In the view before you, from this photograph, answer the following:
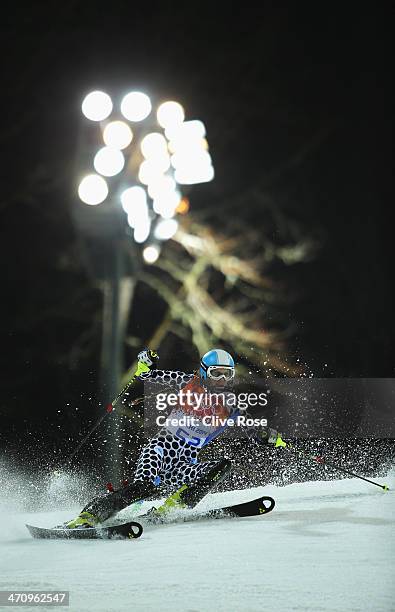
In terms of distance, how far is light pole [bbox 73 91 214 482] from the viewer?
Answer: 560 cm

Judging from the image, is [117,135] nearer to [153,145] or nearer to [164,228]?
[153,145]

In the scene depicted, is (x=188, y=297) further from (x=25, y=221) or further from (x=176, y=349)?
(x=25, y=221)

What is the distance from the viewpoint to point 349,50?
11062mm

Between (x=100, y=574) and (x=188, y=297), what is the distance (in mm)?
7011

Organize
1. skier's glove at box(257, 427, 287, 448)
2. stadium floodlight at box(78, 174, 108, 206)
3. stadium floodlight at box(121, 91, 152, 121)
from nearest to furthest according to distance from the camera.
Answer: skier's glove at box(257, 427, 287, 448)
stadium floodlight at box(78, 174, 108, 206)
stadium floodlight at box(121, 91, 152, 121)

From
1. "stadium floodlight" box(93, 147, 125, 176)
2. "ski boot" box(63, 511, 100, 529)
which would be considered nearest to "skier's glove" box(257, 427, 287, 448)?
"ski boot" box(63, 511, 100, 529)

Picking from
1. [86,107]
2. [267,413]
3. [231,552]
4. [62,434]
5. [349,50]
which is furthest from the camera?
[349,50]

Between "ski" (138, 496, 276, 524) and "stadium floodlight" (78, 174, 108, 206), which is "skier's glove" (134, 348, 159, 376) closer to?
"ski" (138, 496, 276, 524)

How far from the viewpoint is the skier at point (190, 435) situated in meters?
3.87

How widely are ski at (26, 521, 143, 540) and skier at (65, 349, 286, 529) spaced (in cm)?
33

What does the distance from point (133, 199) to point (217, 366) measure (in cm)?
226

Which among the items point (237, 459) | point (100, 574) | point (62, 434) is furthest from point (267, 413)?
point (100, 574)

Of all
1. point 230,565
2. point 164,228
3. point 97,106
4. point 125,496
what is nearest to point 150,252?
point 164,228

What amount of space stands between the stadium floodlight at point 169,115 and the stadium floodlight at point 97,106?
0.49 meters
